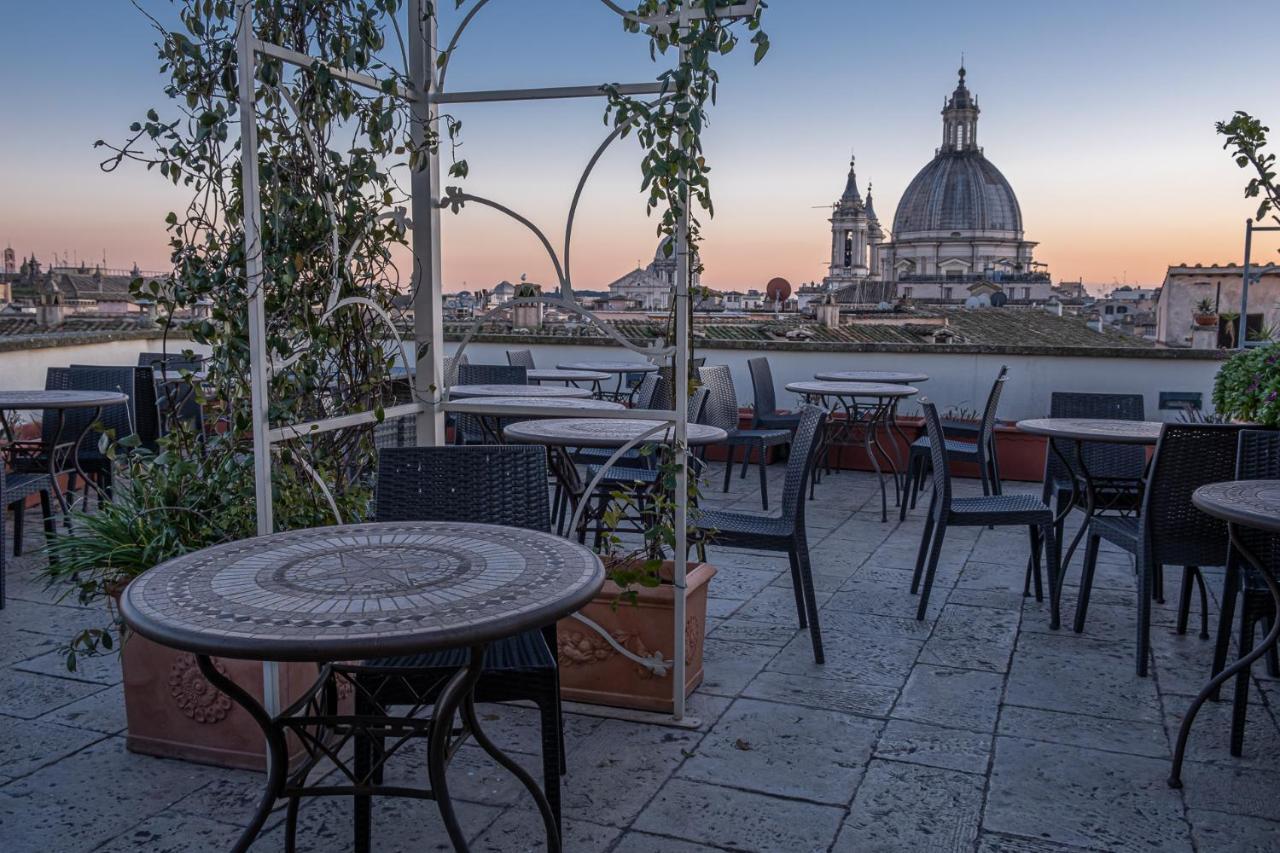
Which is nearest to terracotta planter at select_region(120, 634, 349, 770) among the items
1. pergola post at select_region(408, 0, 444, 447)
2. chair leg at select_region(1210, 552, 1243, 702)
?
pergola post at select_region(408, 0, 444, 447)

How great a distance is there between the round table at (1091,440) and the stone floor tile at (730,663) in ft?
3.58

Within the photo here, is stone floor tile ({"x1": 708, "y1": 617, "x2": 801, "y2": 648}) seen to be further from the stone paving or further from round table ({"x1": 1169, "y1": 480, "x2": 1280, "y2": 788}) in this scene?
round table ({"x1": 1169, "y1": 480, "x2": 1280, "y2": 788})

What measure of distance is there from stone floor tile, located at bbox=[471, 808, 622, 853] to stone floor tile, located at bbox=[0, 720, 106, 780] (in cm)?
111

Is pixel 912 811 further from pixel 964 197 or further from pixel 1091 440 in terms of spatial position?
pixel 964 197

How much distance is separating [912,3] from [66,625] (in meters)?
9.57

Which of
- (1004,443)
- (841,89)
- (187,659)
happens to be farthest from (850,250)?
(187,659)

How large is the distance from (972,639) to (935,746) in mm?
946

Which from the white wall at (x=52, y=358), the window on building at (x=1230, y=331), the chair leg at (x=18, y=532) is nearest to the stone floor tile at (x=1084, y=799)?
the chair leg at (x=18, y=532)

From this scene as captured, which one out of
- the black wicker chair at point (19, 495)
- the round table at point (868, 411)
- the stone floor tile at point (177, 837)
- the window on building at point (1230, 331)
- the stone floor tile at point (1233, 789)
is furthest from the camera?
the window on building at point (1230, 331)

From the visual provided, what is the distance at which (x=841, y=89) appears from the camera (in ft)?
41.5

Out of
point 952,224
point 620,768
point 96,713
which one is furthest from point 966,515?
point 952,224

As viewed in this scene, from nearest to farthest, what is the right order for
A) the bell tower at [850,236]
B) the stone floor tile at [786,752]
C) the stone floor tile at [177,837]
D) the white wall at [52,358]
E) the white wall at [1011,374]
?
the stone floor tile at [177,837] < the stone floor tile at [786,752] < the white wall at [52,358] < the white wall at [1011,374] < the bell tower at [850,236]

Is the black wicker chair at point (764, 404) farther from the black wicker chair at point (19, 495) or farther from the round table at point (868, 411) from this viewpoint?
the black wicker chair at point (19, 495)

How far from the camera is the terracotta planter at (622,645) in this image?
267cm
